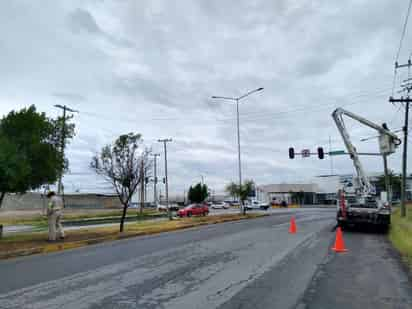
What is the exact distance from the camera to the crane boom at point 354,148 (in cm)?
2265

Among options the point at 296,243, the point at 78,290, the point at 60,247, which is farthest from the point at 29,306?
the point at 296,243

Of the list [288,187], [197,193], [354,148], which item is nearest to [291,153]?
[354,148]

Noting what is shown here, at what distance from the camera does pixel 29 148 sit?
1535cm

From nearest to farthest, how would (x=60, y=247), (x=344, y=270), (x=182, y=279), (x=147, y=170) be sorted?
(x=182, y=279), (x=344, y=270), (x=60, y=247), (x=147, y=170)

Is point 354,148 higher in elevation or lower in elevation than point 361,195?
higher

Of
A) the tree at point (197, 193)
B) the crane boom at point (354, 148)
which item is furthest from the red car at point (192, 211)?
the tree at point (197, 193)

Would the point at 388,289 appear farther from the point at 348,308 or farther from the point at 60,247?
the point at 60,247

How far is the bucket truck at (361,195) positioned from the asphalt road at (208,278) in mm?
6231

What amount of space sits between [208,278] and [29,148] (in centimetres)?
1039

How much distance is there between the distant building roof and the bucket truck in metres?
72.1

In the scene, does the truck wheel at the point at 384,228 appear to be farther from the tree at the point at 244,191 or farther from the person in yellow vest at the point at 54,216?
the tree at the point at 244,191

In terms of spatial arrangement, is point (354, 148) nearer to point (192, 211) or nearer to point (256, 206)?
point (192, 211)

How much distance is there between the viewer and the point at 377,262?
34.3ft

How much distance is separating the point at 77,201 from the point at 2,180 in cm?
6828
